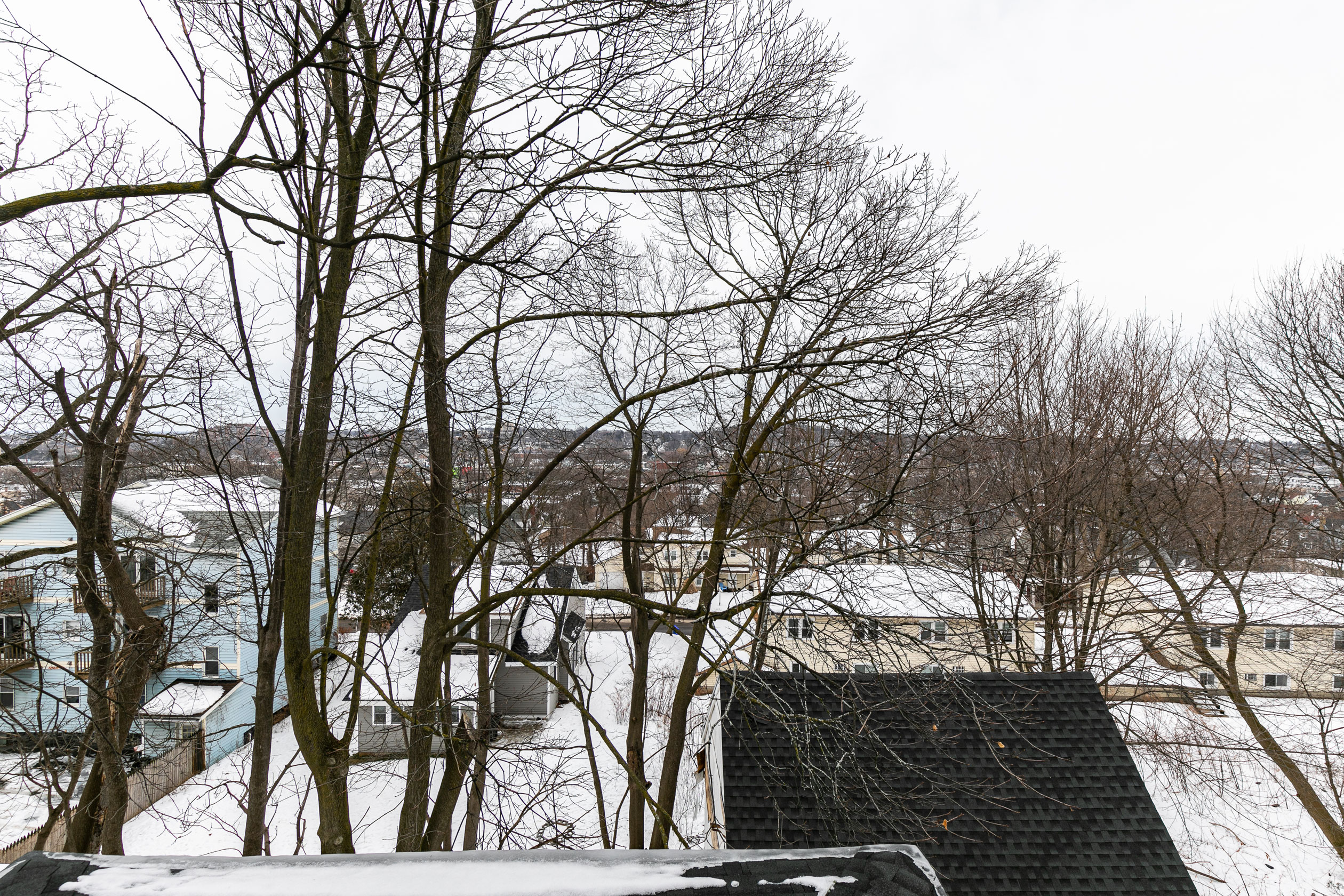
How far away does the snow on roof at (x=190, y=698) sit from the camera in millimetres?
14391

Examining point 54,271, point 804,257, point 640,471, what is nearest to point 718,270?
point 804,257

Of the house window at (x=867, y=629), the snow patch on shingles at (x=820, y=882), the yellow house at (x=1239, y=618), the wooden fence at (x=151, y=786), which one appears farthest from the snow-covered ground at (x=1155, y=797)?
the snow patch on shingles at (x=820, y=882)

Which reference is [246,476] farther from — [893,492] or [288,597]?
[893,492]

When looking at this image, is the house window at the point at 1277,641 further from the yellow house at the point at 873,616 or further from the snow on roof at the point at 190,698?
the snow on roof at the point at 190,698

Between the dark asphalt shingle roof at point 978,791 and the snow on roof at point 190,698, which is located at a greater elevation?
the dark asphalt shingle roof at point 978,791

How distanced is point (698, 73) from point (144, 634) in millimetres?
7810

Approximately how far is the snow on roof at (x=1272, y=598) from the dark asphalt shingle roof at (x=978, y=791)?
407 cm

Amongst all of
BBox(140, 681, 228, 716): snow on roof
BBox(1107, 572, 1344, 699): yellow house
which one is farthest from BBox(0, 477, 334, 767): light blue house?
BBox(1107, 572, 1344, 699): yellow house

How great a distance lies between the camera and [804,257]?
667 centimetres

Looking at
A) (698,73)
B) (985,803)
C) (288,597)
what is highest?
(698,73)

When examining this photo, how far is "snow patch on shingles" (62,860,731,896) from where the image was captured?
2340 mm

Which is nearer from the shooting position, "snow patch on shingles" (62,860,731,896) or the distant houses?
"snow patch on shingles" (62,860,731,896)

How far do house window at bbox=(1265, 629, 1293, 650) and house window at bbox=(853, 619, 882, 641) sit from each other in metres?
16.5

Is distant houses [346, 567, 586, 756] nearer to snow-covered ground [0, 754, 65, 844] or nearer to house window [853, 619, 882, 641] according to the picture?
snow-covered ground [0, 754, 65, 844]
